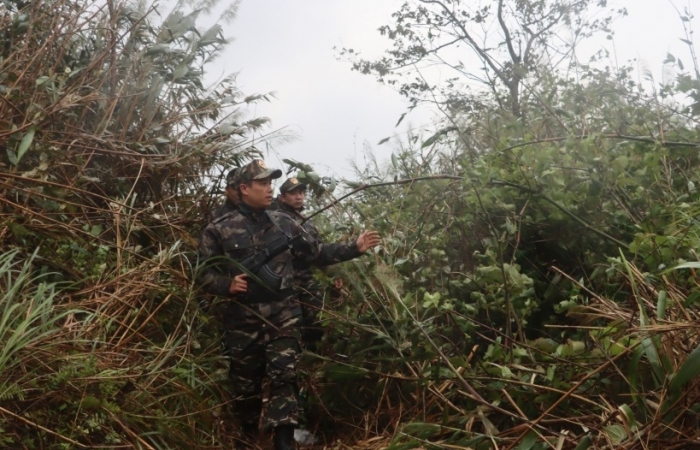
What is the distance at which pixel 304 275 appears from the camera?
583cm

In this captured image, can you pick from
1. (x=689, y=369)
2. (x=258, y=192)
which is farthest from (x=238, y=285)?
(x=689, y=369)

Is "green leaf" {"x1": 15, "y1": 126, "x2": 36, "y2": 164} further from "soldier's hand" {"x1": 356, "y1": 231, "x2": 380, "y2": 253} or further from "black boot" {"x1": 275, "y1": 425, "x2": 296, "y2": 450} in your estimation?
"black boot" {"x1": 275, "y1": 425, "x2": 296, "y2": 450}

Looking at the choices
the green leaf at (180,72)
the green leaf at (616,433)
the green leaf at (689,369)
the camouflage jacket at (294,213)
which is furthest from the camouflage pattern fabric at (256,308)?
the green leaf at (689,369)

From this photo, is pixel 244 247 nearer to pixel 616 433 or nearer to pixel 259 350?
pixel 259 350

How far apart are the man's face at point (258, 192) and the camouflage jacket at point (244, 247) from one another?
0.05m

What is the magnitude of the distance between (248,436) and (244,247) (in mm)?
1171

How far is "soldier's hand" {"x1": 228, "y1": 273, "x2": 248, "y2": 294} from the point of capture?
15.1 ft

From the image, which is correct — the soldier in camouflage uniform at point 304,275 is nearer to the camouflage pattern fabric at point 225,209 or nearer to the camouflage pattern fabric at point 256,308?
the camouflage pattern fabric at point 256,308

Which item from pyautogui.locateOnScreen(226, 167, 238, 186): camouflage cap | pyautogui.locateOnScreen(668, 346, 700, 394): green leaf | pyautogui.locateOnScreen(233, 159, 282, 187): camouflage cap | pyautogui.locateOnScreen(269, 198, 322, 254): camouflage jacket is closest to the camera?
pyautogui.locateOnScreen(668, 346, 700, 394): green leaf

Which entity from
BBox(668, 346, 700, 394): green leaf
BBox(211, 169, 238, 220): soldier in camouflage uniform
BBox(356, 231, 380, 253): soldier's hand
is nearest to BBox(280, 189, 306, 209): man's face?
BBox(211, 169, 238, 220): soldier in camouflage uniform

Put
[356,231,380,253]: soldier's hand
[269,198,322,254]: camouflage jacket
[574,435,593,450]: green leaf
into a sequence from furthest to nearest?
[269,198,322,254]: camouflage jacket
[356,231,380,253]: soldier's hand
[574,435,593,450]: green leaf

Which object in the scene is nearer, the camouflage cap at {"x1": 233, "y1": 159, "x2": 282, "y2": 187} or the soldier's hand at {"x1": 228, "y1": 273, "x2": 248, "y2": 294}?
the soldier's hand at {"x1": 228, "y1": 273, "x2": 248, "y2": 294}

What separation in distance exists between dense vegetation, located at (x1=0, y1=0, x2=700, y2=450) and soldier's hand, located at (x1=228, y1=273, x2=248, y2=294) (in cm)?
32

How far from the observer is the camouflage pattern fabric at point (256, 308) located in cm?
462
